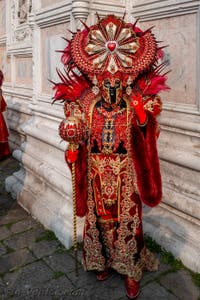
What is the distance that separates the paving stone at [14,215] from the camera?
Answer: 477 centimetres

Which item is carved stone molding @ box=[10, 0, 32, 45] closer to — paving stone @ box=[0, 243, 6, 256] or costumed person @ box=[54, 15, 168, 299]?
paving stone @ box=[0, 243, 6, 256]

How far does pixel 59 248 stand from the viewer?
3947mm

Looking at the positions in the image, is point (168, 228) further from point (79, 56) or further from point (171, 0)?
point (171, 0)

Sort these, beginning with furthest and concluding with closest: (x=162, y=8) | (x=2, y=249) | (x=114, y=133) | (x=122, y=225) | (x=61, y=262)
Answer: (x=2, y=249)
(x=162, y=8)
(x=61, y=262)
(x=122, y=225)
(x=114, y=133)

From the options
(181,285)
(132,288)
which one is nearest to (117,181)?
(132,288)

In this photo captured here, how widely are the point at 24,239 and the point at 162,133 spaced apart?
2024 millimetres

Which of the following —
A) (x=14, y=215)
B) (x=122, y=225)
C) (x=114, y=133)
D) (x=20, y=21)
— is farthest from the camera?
(x=20, y=21)

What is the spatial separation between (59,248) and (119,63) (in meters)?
2.19

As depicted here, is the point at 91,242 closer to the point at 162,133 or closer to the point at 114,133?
the point at 114,133

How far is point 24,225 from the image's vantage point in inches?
181

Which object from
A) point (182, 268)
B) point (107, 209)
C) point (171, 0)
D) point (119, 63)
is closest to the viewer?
point (119, 63)

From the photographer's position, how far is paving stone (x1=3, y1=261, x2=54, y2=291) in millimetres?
3286

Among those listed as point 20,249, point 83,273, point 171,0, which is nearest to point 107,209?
point 83,273

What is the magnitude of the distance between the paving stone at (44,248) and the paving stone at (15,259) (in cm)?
8
